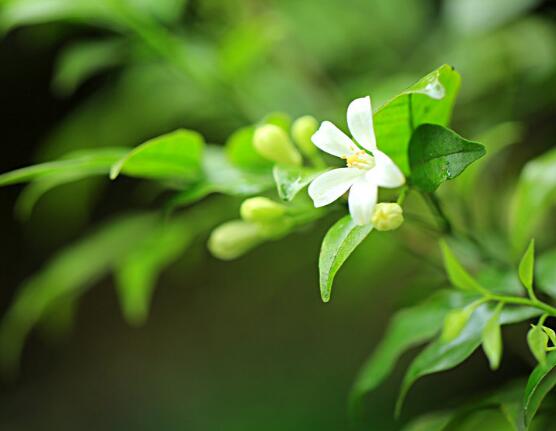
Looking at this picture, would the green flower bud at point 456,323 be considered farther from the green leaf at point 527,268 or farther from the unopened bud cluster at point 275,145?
the unopened bud cluster at point 275,145

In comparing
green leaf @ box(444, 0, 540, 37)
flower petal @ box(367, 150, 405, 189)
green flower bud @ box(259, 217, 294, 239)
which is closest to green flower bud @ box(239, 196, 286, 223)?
green flower bud @ box(259, 217, 294, 239)

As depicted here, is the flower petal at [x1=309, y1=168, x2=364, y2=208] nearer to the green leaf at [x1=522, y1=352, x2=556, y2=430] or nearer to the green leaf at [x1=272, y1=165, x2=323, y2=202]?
the green leaf at [x1=272, y1=165, x2=323, y2=202]

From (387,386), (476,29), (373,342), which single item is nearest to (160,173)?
(476,29)

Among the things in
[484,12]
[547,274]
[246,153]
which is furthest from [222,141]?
[547,274]

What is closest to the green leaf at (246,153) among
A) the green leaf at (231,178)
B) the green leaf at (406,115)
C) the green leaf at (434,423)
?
the green leaf at (231,178)

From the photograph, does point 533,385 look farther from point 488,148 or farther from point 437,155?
point 488,148

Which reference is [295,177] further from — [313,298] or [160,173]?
[313,298]
